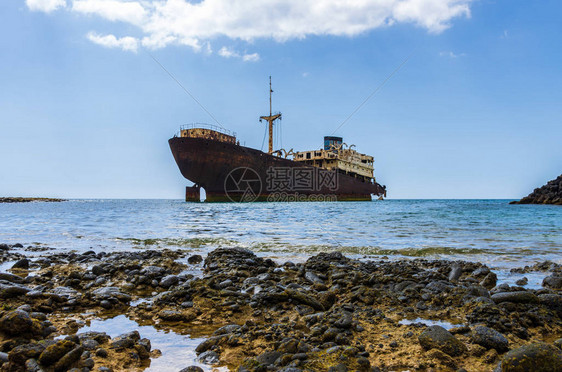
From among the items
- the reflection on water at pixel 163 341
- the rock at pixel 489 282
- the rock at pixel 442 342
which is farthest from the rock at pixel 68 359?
the rock at pixel 489 282

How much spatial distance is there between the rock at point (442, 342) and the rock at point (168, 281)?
3109mm

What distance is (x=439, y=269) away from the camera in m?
5.23

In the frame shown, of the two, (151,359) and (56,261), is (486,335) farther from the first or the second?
(56,261)

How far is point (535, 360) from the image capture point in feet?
6.44

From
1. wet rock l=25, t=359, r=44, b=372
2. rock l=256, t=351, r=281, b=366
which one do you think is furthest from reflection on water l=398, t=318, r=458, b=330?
wet rock l=25, t=359, r=44, b=372

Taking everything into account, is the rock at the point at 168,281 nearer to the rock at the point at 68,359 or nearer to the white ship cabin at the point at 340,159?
the rock at the point at 68,359

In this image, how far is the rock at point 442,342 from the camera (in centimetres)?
234

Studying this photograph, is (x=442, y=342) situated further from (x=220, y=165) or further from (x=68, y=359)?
(x=220, y=165)

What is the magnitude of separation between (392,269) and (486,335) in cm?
242

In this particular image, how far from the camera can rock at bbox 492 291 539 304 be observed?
126 inches

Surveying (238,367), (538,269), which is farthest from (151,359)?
(538,269)

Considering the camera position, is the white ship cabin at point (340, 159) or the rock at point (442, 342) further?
the white ship cabin at point (340, 159)

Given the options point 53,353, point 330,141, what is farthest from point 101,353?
point 330,141

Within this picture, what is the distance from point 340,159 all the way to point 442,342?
159 ft
